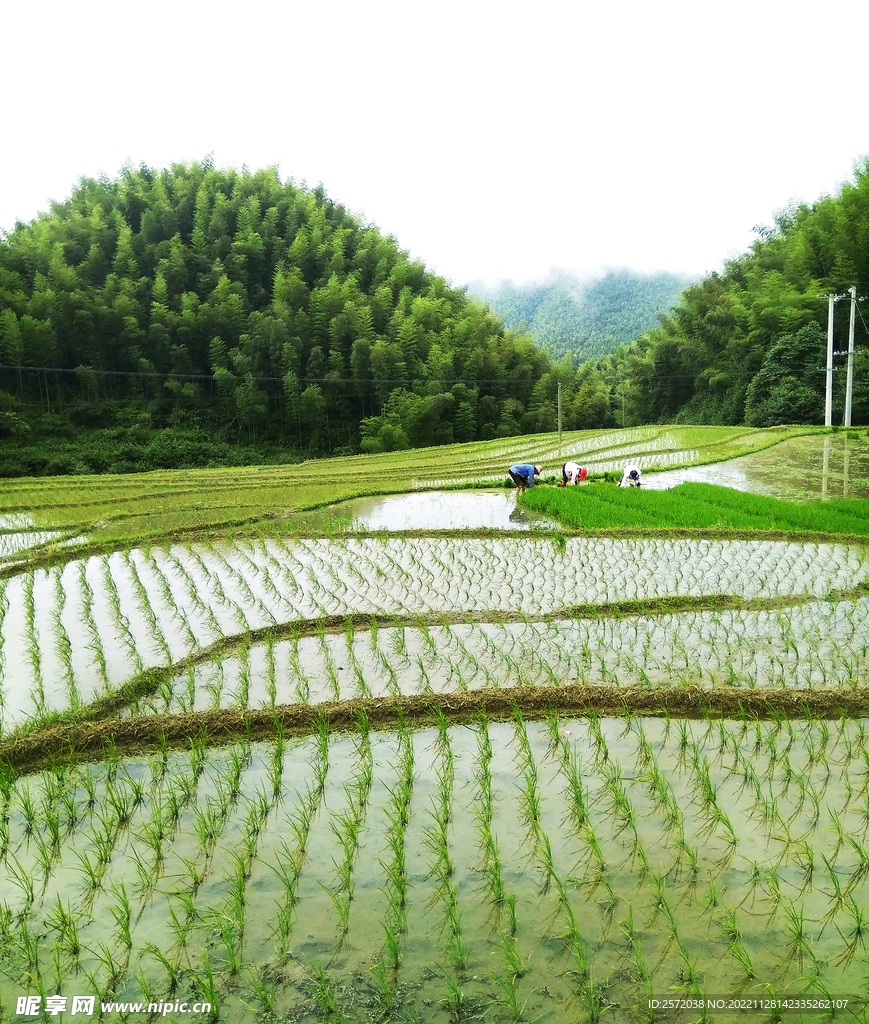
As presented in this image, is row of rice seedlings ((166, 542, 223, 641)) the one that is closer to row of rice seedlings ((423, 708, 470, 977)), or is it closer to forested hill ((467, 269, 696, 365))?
row of rice seedlings ((423, 708, 470, 977))

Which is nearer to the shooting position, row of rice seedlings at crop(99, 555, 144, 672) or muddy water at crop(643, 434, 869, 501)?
row of rice seedlings at crop(99, 555, 144, 672)

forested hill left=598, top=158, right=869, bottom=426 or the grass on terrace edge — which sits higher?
forested hill left=598, top=158, right=869, bottom=426

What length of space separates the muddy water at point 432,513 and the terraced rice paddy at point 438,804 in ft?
11.1

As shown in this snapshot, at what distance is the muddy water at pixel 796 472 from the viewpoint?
10961 millimetres

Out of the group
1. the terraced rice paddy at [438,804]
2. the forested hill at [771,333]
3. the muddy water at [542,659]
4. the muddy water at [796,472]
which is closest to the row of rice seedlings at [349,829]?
the terraced rice paddy at [438,804]

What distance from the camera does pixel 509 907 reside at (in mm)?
2152

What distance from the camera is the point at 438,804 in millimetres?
2752

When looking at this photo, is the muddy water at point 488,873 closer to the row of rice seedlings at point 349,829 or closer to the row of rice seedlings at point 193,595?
the row of rice seedlings at point 349,829

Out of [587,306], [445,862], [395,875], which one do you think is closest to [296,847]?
[395,875]

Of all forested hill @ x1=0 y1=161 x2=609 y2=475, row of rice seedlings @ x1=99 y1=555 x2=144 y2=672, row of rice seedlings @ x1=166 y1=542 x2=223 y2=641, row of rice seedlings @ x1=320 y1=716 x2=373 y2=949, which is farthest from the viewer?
forested hill @ x1=0 y1=161 x2=609 y2=475

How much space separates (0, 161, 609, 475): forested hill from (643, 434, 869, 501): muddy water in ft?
42.5

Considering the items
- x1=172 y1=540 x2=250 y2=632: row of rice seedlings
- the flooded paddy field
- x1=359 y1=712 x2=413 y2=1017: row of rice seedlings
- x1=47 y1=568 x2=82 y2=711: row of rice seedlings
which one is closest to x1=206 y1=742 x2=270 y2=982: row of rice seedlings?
x1=359 y1=712 x2=413 y2=1017: row of rice seedlings

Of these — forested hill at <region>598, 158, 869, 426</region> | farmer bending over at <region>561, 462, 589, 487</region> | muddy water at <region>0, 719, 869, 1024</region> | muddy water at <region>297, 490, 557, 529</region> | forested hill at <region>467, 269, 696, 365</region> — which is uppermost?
forested hill at <region>467, 269, 696, 365</region>

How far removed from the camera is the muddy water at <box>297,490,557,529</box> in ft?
29.0
